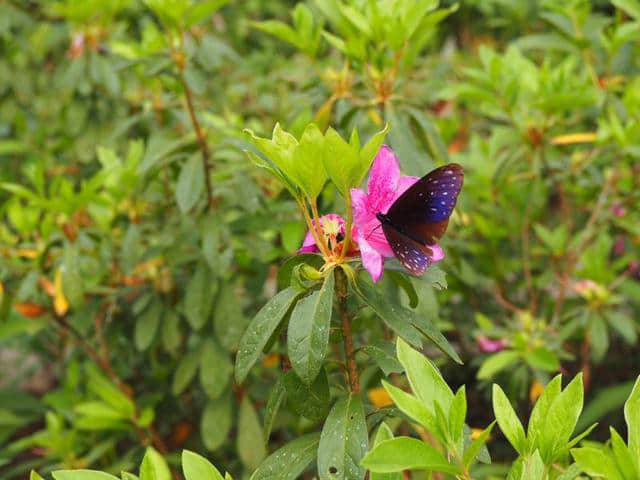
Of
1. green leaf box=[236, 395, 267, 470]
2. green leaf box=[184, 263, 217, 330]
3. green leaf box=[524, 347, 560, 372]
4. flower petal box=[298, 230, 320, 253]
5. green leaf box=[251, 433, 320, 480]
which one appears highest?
flower petal box=[298, 230, 320, 253]

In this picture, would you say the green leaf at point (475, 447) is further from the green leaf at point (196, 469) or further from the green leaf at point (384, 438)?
the green leaf at point (196, 469)

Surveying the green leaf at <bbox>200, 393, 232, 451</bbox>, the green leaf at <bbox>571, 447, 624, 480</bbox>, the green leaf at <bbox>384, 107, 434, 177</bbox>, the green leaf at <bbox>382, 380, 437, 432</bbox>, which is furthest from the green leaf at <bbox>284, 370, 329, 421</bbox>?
the green leaf at <bbox>200, 393, 232, 451</bbox>

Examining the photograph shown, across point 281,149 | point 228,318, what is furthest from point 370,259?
point 228,318

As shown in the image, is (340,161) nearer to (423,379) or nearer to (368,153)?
(368,153)

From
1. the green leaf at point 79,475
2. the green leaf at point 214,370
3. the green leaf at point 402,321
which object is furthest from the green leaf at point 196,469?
the green leaf at point 214,370

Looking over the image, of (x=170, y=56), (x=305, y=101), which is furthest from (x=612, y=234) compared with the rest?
(x=170, y=56)

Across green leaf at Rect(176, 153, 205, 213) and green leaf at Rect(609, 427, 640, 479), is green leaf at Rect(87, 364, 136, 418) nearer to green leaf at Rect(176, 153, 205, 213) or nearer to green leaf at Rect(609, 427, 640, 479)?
green leaf at Rect(176, 153, 205, 213)

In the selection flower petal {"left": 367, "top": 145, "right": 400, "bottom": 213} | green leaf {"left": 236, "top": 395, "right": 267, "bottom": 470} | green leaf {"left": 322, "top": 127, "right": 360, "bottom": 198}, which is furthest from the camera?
green leaf {"left": 236, "top": 395, "right": 267, "bottom": 470}
